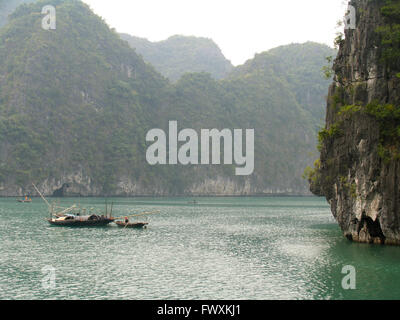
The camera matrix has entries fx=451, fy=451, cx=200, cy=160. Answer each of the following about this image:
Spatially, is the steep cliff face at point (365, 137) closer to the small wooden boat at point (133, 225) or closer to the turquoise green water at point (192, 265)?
the turquoise green water at point (192, 265)

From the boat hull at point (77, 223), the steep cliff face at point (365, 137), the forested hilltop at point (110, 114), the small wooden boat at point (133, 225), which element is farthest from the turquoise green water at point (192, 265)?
the forested hilltop at point (110, 114)

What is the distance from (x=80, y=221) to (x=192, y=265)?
21498 millimetres

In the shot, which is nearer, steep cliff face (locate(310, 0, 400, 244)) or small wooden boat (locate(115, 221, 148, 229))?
steep cliff face (locate(310, 0, 400, 244))

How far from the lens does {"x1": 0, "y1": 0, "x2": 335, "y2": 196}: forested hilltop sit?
389ft

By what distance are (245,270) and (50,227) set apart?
25.6m

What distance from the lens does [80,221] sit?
43.1m

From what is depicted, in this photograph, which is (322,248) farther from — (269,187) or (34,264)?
(269,187)

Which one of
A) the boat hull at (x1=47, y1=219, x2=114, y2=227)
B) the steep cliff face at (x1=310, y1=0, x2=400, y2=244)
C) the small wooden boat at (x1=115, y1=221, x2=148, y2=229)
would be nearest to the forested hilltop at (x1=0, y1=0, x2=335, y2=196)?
the boat hull at (x1=47, y1=219, x2=114, y2=227)

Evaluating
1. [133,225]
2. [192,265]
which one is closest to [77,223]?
[133,225]

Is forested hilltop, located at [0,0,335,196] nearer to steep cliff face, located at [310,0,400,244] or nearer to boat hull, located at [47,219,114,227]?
boat hull, located at [47,219,114,227]

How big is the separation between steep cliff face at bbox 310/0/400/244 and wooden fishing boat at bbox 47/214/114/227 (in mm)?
22048

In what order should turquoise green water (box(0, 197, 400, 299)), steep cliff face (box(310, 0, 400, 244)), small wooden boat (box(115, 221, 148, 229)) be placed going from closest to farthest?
1. turquoise green water (box(0, 197, 400, 299))
2. steep cliff face (box(310, 0, 400, 244))
3. small wooden boat (box(115, 221, 148, 229))
